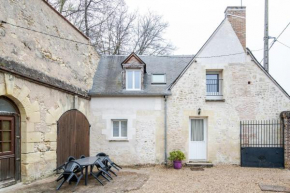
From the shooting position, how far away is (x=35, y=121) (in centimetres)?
615

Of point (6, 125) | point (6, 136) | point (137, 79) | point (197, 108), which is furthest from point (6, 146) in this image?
point (197, 108)

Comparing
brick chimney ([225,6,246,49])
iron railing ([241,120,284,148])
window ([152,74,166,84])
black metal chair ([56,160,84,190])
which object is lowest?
black metal chair ([56,160,84,190])

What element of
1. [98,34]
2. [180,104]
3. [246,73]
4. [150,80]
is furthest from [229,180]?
[98,34]

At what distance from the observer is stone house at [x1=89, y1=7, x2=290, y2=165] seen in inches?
364

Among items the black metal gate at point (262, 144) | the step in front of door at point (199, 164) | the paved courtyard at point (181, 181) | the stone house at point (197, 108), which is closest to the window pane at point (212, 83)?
the stone house at point (197, 108)

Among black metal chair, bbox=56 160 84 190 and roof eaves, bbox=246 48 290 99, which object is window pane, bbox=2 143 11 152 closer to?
black metal chair, bbox=56 160 84 190

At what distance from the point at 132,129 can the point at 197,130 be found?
2924mm

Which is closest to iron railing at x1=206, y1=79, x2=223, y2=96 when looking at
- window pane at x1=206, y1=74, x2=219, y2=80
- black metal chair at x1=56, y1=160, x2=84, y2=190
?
window pane at x1=206, y1=74, x2=219, y2=80

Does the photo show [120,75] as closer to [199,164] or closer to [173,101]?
[173,101]

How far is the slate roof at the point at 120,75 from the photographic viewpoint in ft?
31.0

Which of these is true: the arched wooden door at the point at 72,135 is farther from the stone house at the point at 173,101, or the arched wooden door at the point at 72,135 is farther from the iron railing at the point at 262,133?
the iron railing at the point at 262,133

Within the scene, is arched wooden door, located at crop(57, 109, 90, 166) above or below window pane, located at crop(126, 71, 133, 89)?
below

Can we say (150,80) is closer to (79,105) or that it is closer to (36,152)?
(79,105)

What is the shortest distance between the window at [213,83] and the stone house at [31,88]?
579 cm
